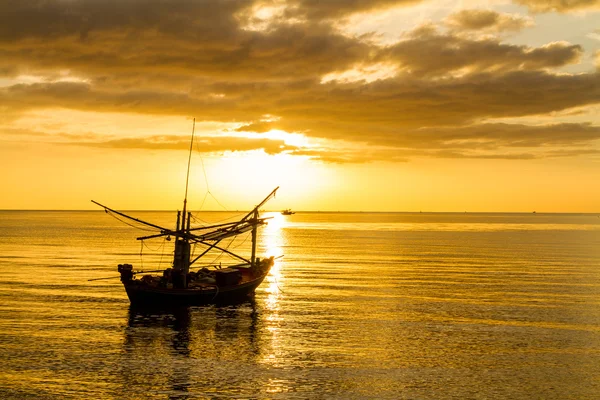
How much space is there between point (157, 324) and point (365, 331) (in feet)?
57.1

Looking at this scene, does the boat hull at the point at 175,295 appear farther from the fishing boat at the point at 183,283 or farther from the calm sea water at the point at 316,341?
the calm sea water at the point at 316,341

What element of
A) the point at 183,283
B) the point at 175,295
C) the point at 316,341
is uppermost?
the point at 183,283

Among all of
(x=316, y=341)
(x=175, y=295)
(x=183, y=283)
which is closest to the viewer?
(x=316, y=341)

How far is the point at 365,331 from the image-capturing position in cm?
4828

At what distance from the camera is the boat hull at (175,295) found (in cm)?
5844

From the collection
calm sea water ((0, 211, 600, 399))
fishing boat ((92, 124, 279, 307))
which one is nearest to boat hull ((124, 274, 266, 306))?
fishing boat ((92, 124, 279, 307))

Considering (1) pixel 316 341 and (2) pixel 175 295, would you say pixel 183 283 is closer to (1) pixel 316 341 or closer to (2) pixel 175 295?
(2) pixel 175 295

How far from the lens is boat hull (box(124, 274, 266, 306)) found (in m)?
58.4

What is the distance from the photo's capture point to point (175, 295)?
5888cm

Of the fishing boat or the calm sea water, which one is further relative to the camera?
the fishing boat

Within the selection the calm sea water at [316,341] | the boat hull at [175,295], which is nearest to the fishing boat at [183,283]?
the boat hull at [175,295]

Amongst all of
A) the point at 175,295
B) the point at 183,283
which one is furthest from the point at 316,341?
the point at 183,283

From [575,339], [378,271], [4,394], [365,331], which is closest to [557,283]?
[378,271]

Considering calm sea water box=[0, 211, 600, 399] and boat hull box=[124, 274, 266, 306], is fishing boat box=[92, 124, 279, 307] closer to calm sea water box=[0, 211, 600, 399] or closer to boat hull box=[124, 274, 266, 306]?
boat hull box=[124, 274, 266, 306]
